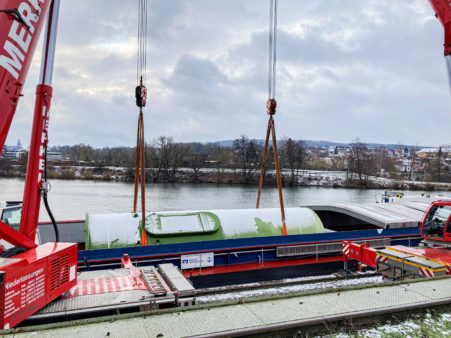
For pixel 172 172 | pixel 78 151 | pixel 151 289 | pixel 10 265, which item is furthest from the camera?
pixel 78 151

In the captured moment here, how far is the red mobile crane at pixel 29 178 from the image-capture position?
3.98 m

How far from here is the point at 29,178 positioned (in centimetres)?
507

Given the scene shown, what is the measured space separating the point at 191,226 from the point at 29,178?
541 centimetres

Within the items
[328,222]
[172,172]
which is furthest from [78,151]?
[328,222]

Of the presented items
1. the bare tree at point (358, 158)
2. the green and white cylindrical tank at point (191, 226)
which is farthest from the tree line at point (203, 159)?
the green and white cylindrical tank at point (191, 226)

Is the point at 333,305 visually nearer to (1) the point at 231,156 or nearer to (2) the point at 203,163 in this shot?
(2) the point at 203,163

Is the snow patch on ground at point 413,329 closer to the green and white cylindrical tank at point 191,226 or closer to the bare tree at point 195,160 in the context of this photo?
the green and white cylindrical tank at point 191,226

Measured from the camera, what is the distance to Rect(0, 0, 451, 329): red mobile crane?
13.1 feet

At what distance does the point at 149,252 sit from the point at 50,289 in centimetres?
413

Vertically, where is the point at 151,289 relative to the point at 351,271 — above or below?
above

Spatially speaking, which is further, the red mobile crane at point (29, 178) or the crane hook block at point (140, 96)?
the crane hook block at point (140, 96)

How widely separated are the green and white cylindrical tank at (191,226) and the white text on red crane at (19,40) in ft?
18.7

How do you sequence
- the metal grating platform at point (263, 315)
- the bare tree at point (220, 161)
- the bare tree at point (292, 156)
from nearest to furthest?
the metal grating platform at point (263, 315) < the bare tree at point (220, 161) < the bare tree at point (292, 156)

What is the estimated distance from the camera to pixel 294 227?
436 inches
